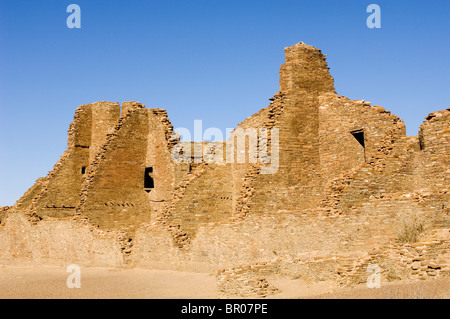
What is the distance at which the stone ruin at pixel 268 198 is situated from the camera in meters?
14.5

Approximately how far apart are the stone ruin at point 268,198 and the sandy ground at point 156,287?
19.8 inches

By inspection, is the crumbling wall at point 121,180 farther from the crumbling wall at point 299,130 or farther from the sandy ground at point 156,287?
the crumbling wall at point 299,130

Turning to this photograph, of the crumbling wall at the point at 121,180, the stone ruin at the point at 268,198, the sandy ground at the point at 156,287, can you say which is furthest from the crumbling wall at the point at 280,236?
the crumbling wall at the point at 121,180

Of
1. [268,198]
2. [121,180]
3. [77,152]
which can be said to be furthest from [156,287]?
[77,152]

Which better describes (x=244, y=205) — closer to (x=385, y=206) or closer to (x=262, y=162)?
(x=262, y=162)

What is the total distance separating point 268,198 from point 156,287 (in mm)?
5197

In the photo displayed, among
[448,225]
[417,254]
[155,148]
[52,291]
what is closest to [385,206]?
[448,225]

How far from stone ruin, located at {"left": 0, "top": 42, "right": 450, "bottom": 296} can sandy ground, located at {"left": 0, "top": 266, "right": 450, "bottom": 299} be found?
1.65ft

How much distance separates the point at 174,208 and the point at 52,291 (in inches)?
239

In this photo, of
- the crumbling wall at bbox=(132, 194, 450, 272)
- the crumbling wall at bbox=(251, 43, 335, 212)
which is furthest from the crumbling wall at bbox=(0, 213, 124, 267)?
the crumbling wall at bbox=(251, 43, 335, 212)

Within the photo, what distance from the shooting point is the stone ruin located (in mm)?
14531

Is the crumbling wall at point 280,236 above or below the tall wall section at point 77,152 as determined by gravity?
below

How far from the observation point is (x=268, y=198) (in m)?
18.6

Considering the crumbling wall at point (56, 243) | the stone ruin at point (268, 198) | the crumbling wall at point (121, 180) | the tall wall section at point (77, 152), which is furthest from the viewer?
the tall wall section at point (77, 152)
